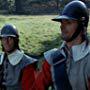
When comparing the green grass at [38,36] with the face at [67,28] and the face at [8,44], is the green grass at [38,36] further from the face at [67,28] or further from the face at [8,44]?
the face at [67,28]

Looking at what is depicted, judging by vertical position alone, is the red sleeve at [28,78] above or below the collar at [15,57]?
below

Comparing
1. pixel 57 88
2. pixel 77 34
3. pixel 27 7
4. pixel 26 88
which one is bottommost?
pixel 27 7

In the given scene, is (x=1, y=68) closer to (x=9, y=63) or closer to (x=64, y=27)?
(x=9, y=63)

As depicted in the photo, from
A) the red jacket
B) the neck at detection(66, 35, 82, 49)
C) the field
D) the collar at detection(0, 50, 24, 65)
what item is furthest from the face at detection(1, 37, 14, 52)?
the field

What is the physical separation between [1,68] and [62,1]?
21.3m

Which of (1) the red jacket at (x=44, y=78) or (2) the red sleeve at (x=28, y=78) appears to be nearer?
(1) the red jacket at (x=44, y=78)

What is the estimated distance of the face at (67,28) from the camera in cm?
429

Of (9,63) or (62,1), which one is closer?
(9,63)

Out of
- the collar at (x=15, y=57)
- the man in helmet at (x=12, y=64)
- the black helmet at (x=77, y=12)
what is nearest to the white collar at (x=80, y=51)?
the black helmet at (x=77, y=12)

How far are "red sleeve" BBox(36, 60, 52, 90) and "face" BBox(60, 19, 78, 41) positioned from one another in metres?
0.34

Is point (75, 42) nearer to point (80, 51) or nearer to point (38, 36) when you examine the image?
point (80, 51)

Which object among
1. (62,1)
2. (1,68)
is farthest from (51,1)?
(1,68)

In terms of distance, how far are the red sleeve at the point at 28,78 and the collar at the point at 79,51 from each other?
1.31 metres

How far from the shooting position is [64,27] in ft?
14.2
